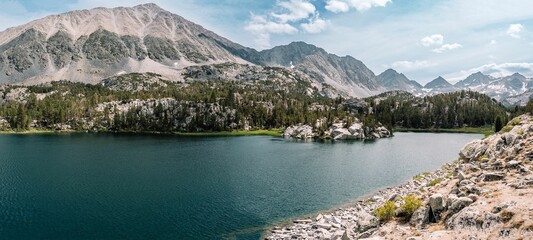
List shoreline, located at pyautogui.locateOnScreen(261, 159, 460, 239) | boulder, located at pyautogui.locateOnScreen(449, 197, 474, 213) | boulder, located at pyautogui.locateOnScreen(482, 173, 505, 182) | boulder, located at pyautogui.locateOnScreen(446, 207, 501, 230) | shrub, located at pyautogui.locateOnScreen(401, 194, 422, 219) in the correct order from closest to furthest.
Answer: boulder, located at pyautogui.locateOnScreen(446, 207, 501, 230) → boulder, located at pyautogui.locateOnScreen(449, 197, 474, 213) → boulder, located at pyautogui.locateOnScreen(482, 173, 505, 182) → shrub, located at pyautogui.locateOnScreen(401, 194, 422, 219) → shoreline, located at pyautogui.locateOnScreen(261, 159, 460, 239)

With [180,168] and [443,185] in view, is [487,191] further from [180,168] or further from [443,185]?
[180,168]

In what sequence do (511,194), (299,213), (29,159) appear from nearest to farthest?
(511,194) → (299,213) → (29,159)

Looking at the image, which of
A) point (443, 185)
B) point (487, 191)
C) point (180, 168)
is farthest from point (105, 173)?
point (487, 191)

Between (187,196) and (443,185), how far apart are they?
160ft

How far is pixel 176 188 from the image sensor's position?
79.5m

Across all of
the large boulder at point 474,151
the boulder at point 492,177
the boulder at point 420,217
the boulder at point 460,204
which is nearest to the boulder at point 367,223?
the boulder at point 420,217

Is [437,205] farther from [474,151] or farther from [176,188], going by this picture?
[176,188]

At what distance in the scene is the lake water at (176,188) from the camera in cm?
5459

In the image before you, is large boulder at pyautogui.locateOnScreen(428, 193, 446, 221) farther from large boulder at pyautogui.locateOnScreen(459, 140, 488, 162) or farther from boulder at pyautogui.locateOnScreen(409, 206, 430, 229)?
large boulder at pyautogui.locateOnScreen(459, 140, 488, 162)

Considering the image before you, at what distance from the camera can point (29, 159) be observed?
4658 inches

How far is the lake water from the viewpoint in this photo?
179 feet

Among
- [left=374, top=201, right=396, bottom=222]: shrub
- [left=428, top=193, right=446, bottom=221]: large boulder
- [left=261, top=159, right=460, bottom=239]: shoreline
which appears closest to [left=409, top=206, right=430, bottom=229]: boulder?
[left=428, top=193, right=446, bottom=221]: large boulder

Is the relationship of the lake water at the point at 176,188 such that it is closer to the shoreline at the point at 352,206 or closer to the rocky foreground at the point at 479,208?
the shoreline at the point at 352,206

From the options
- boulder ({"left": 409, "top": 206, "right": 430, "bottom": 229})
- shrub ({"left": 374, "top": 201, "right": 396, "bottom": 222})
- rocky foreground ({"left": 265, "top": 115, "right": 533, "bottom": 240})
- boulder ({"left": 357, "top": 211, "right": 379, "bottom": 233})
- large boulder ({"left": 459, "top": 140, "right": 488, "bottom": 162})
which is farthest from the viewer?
large boulder ({"left": 459, "top": 140, "right": 488, "bottom": 162})
